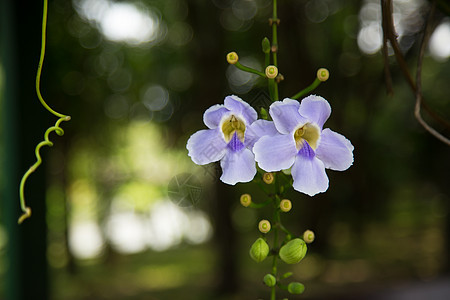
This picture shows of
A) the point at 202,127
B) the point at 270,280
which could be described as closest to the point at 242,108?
the point at 270,280

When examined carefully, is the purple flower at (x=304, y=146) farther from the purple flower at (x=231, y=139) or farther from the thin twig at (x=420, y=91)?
the thin twig at (x=420, y=91)

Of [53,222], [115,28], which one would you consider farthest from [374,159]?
[53,222]

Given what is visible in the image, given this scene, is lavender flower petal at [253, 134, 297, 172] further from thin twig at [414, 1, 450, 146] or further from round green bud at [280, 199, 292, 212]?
thin twig at [414, 1, 450, 146]

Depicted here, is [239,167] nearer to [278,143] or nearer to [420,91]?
[278,143]

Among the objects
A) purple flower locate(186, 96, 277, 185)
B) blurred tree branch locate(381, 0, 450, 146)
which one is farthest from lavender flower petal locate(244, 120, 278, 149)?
blurred tree branch locate(381, 0, 450, 146)

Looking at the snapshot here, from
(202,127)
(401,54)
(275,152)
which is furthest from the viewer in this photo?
(202,127)

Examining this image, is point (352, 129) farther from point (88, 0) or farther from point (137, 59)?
point (88, 0)
